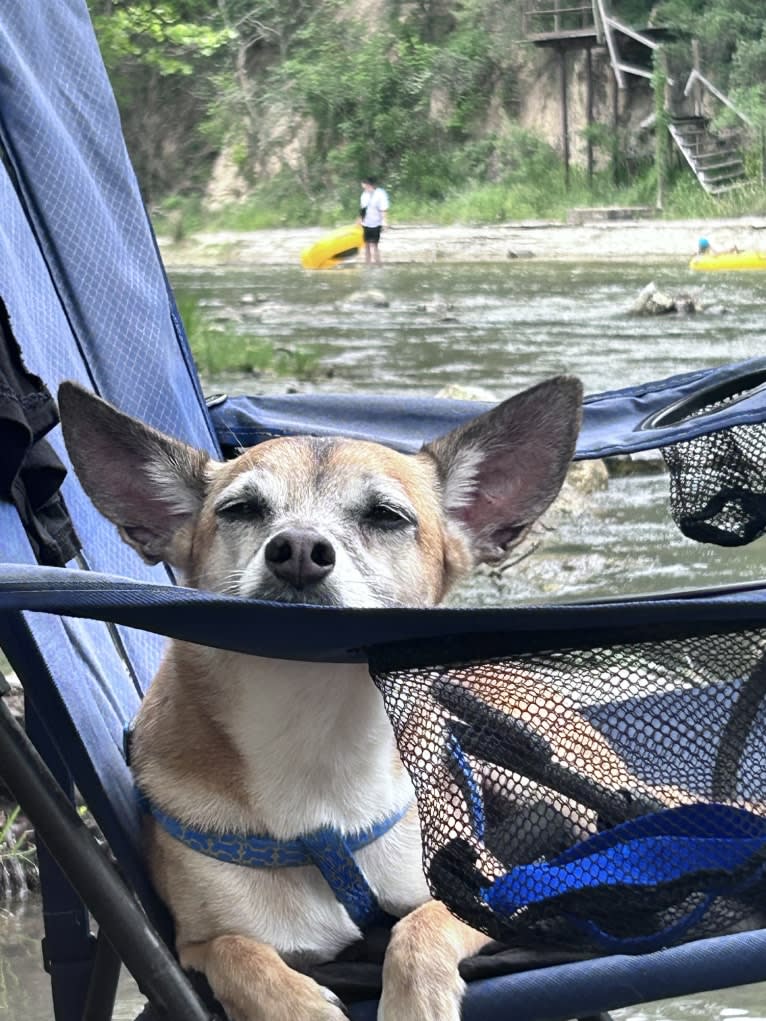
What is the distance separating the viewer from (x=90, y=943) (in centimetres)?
223

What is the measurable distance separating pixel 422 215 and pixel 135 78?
13.0 m

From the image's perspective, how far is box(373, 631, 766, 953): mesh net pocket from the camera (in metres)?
1.77

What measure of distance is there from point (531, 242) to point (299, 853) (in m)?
22.8

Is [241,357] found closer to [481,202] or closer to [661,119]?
[481,202]

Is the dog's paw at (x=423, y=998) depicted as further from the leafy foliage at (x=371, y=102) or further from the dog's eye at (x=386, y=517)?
the leafy foliage at (x=371, y=102)

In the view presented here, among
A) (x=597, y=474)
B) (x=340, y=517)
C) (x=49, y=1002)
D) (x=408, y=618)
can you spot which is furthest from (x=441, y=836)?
(x=597, y=474)

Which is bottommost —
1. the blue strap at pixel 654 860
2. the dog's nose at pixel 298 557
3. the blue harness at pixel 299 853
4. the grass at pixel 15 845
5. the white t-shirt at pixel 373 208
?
the white t-shirt at pixel 373 208

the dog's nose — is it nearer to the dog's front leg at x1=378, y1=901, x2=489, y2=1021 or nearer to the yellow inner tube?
the dog's front leg at x1=378, y1=901, x2=489, y2=1021

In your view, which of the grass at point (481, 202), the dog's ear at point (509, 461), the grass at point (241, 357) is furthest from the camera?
the grass at point (481, 202)

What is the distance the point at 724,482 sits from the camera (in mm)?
2945

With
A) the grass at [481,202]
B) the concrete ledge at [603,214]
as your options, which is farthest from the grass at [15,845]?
the grass at [481,202]

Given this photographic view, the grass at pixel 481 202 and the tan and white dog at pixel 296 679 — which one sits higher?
the tan and white dog at pixel 296 679

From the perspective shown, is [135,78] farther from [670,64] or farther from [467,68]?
[670,64]

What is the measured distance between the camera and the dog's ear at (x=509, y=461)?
226 cm
